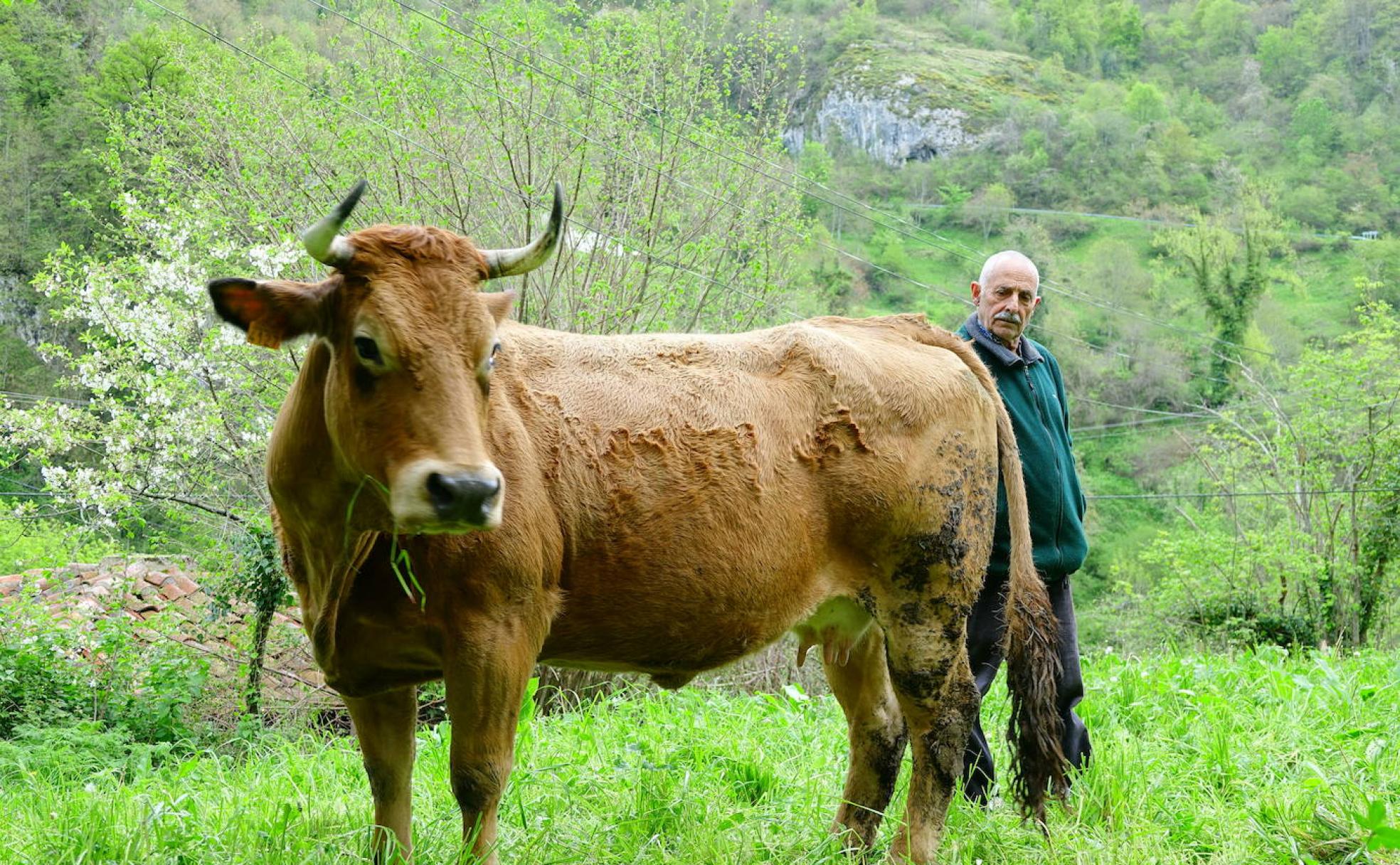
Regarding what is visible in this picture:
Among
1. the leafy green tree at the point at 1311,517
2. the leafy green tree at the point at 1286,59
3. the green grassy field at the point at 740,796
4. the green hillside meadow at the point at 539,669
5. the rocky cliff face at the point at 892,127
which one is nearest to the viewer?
the green grassy field at the point at 740,796

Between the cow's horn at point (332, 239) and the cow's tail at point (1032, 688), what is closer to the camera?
the cow's horn at point (332, 239)

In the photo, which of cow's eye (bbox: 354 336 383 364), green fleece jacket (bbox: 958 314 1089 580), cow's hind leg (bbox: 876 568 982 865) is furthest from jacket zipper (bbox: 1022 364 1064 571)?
cow's eye (bbox: 354 336 383 364)

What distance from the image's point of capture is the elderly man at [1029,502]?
5.61 meters

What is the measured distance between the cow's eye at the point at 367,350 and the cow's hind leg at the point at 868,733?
2.88m

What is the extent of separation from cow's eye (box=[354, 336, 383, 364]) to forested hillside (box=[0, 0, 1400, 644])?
2.91m

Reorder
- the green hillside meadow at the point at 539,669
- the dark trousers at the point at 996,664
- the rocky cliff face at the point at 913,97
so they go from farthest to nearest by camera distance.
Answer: the rocky cliff face at the point at 913,97
the dark trousers at the point at 996,664
the green hillside meadow at the point at 539,669

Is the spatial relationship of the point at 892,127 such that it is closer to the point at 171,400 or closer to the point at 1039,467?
the point at 171,400

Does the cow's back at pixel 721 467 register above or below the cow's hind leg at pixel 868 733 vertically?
above

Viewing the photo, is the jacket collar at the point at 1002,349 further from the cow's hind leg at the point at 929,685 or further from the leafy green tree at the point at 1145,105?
the leafy green tree at the point at 1145,105

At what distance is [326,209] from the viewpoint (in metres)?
12.1

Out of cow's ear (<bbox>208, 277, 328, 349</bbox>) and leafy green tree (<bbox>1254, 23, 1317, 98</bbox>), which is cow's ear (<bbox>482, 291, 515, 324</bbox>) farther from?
leafy green tree (<bbox>1254, 23, 1317, 98</bbox>)

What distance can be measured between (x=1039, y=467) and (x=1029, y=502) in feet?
0.61

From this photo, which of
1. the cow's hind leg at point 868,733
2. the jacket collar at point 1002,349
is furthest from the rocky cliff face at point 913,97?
the cow's hind leg at point 868,733

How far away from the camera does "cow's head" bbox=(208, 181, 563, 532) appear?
3.24 metres
